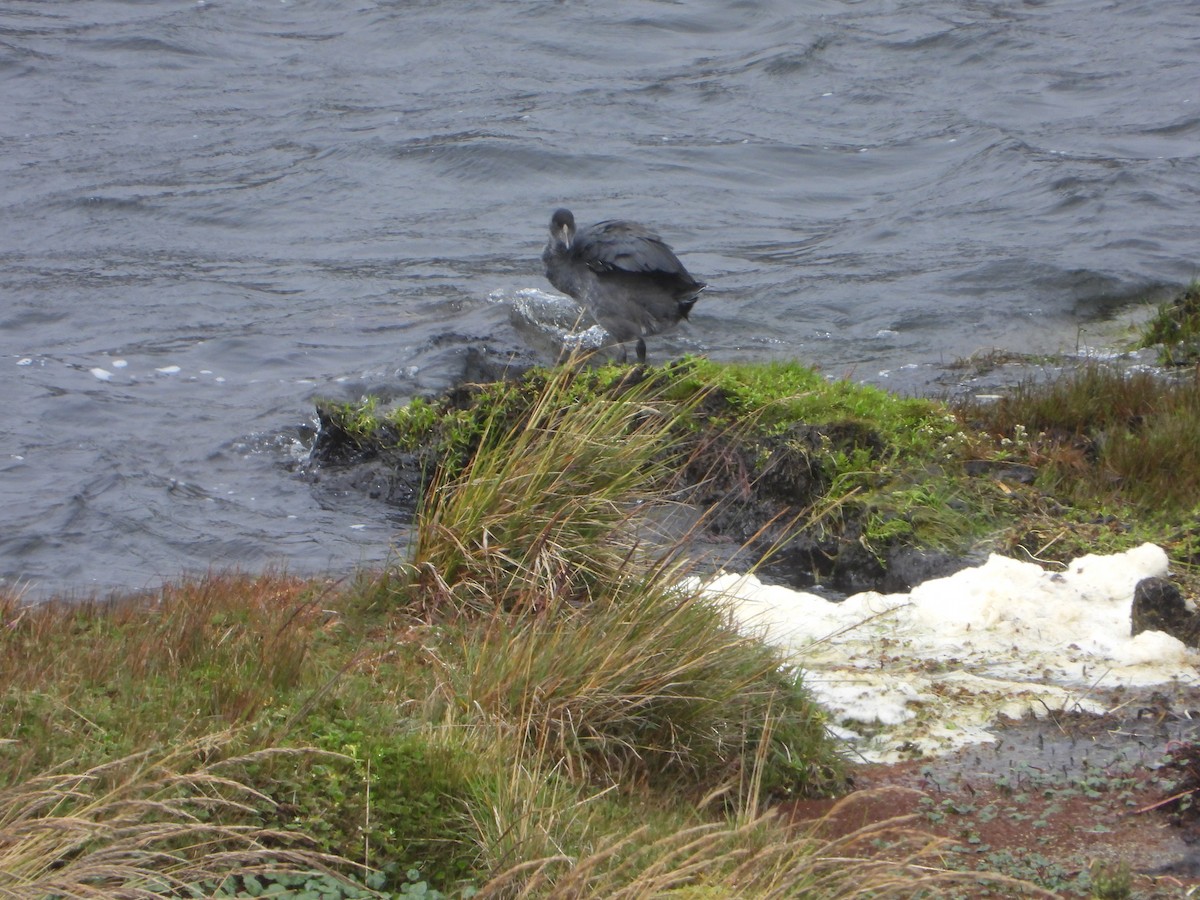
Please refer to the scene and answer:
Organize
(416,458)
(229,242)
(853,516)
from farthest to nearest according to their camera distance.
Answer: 1. (229,242)
2. (416,458)
3. (853,516)

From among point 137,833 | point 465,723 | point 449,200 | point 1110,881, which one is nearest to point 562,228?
point 449,200

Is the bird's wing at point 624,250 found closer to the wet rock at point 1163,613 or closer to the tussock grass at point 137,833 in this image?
the wet rock at point 1163,613

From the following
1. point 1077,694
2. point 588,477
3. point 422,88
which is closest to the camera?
point 1077,694

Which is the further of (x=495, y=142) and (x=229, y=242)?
(x=495, y=142)

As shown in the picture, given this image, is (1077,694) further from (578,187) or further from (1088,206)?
(578,187)

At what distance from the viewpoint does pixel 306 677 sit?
4656 millimetres

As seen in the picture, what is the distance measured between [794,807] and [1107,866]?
3.20 feet

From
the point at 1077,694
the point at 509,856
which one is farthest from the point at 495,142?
the point at 509,856

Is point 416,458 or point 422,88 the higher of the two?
point 422,88

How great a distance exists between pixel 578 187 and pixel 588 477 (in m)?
11.0

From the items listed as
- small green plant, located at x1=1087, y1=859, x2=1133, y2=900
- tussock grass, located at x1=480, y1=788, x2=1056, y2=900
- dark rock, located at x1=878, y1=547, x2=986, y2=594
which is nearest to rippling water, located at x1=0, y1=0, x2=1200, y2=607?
dark rock, located at x1=878, y1=547, x2=986, y2=594

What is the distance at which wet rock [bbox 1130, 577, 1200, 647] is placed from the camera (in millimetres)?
5641

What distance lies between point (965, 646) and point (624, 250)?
21.3ft

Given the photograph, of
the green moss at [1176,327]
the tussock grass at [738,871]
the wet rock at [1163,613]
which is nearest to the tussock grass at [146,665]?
the tussock grass at [738,871]
